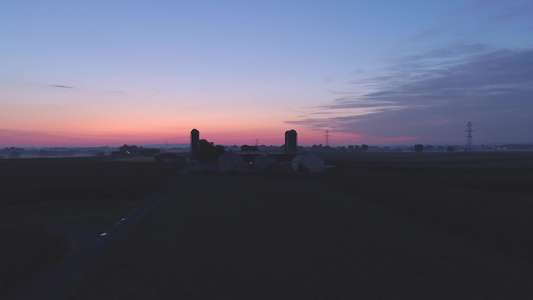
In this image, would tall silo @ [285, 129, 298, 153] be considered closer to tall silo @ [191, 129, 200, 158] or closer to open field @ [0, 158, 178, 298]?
tall silo @ [191, 129, 200, 158]

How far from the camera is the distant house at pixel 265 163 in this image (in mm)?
76275

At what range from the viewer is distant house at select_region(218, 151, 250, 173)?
255 ft

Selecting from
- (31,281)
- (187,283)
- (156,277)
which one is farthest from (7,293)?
(187,283)

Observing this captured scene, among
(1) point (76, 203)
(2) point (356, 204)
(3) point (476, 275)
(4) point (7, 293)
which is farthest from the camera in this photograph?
(1) point (76, 203)

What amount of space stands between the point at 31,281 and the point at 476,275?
13225 mm

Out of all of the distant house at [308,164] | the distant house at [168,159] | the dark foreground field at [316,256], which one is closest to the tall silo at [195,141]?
the distant house at [168,159]

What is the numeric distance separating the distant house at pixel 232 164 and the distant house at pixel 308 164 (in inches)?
338

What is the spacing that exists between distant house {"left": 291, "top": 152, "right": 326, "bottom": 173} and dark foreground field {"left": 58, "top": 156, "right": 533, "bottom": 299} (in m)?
44.7

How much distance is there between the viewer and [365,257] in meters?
15.8

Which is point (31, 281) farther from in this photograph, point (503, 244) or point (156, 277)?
point (503, 244)

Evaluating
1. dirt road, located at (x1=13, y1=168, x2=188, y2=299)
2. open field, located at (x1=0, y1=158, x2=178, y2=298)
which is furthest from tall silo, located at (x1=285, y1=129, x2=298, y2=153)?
dirt road, located at (x1=13, y1=168, x2=188, y2=299)

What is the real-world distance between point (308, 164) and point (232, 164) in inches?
516

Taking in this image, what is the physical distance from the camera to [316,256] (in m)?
16.2

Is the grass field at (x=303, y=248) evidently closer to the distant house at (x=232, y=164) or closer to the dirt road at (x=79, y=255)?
the dirt road at (x=79, y=255)
